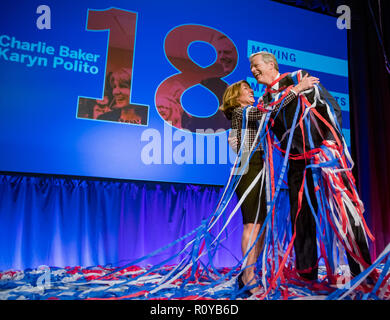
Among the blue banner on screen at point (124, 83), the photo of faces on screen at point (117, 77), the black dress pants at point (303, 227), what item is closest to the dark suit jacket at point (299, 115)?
the black dress pants at point (303, 227)

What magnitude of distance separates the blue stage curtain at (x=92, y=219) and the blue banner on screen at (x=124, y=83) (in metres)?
0.14

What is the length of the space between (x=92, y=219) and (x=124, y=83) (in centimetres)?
114

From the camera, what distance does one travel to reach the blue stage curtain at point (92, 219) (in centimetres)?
236

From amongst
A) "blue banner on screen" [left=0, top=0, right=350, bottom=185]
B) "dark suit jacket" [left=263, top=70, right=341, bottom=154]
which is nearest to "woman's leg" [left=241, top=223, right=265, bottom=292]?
"dark suit jacket" [left=263, top=70, right=341, bottom=154]

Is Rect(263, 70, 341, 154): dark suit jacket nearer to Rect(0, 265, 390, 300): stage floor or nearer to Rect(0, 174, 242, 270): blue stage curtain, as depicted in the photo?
Rect(0, 265, 390, 300): stage floor

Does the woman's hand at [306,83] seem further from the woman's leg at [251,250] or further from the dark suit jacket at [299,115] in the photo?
the woman's leg at [251,250]

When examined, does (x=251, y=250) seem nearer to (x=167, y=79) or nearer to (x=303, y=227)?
(x=303, y=227)

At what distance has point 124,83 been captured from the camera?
2650mm

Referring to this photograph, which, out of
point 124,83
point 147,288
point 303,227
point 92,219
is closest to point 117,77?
point 124,83

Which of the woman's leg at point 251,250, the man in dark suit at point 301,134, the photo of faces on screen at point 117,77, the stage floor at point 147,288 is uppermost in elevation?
the photo of faces on screen at point 117,77

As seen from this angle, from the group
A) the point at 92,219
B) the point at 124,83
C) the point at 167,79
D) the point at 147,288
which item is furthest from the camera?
the point at 167,79

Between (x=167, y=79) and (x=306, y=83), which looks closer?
(x=306, y=83)

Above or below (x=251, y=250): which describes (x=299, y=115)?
above

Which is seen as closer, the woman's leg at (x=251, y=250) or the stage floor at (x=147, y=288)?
the stage floor at (x=147, y=288)
